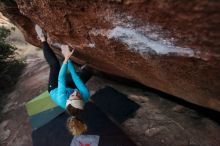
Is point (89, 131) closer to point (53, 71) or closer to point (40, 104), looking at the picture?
point (53, 71)

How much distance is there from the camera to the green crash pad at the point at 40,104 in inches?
254

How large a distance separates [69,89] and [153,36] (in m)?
2.00

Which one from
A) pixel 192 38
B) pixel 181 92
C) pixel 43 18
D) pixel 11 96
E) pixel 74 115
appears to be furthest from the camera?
pixel 11 96

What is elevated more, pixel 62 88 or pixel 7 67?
pixel 62 88

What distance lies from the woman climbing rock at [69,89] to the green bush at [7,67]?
346cm

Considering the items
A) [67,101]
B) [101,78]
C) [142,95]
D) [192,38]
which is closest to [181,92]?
[192,38]

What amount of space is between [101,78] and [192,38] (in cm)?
421

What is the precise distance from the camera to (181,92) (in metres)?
3.84

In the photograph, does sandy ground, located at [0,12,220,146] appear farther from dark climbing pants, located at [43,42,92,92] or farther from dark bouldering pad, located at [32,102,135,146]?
dark climbing pants, located at [43,42,92,92]

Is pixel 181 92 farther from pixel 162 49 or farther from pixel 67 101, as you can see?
pixel 67 101

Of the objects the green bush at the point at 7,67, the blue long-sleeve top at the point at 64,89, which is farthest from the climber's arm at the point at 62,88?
the green bush at the point at 7,67

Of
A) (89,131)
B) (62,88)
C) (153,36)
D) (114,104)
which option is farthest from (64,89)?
(153,36)

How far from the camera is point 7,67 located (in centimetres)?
855

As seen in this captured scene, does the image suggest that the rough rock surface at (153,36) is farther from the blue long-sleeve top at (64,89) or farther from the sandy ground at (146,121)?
the sandy ground at (146,121)
